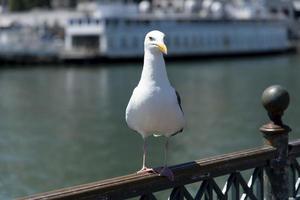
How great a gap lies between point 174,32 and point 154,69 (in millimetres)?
87470

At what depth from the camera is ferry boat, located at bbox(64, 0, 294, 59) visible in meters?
86.3

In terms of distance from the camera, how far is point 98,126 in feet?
98.0

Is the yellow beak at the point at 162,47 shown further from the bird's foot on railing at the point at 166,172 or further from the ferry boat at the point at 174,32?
the ferry boat at the point at 174,32

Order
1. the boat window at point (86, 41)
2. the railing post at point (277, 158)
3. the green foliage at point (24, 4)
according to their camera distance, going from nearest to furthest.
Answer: the railing post at point (277, 158) < the boat window at point (86, 41) < the green foliage at point (24, 4)

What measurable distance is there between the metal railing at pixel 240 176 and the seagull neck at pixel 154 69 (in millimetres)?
631

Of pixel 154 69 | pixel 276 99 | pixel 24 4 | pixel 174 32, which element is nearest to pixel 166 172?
pixel 154 69

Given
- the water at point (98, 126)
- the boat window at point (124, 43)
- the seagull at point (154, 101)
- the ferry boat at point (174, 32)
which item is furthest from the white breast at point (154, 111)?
the boat window at point (124, 43)

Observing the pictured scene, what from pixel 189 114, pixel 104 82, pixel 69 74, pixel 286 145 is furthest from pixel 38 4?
pixel 286 145

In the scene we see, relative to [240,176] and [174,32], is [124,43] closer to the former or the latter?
[174,32]

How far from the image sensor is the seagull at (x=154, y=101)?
4.72 metres

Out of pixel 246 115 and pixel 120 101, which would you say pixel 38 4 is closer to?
pixel 120 101

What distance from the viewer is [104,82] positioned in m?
56.7

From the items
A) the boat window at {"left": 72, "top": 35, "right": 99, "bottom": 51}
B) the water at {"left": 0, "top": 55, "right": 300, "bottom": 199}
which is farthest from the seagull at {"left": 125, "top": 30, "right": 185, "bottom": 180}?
the boat window at {"left": 72, "top": 35, "right": 99, "bottom": 51}

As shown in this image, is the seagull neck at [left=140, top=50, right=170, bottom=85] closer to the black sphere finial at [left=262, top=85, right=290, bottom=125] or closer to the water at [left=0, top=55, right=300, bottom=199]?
the black sphere finial at [left=262, top=85, right=290, bottom=125]
